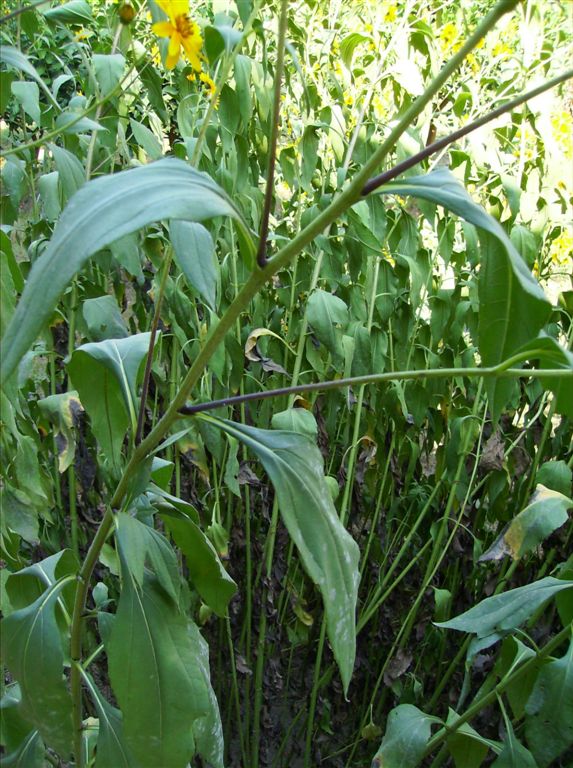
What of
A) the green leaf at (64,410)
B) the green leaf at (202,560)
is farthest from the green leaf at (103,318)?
the green leaf at (202,560)

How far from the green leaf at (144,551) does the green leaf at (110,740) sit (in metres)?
0.13

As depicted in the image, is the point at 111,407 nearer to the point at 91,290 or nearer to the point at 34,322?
the point at 34,322

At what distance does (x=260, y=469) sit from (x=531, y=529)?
65cm

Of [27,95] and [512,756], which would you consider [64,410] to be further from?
[512,756]

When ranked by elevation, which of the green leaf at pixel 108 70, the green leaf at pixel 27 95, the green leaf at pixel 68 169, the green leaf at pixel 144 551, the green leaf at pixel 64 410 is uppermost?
the green leaf at pixel 108 70

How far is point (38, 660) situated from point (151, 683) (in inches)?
4.2

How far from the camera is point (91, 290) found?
4.12ft

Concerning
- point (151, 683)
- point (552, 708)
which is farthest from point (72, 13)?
point (552, 708)

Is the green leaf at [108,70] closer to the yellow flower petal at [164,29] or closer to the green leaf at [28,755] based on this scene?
the yellow flower petal at [164,29]

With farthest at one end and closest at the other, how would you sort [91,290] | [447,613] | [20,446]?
[447,613] < [91,290] < [20,446]

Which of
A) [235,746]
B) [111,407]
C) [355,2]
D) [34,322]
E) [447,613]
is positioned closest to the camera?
[34,322]

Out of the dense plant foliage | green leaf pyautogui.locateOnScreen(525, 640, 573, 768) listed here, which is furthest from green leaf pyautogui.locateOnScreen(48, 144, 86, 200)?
green leaf pyautogui.locateOnScreen(525, 640, 573, 768)

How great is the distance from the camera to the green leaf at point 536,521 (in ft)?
3.20

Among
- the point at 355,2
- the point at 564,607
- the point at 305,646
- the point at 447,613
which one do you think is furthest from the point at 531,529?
the point at 355,2
